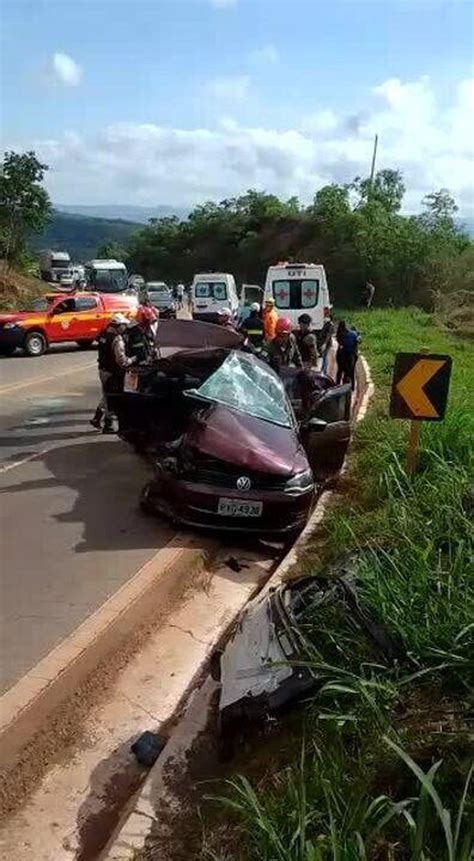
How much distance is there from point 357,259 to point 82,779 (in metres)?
42.4

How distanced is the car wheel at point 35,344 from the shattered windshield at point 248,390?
1413 cm

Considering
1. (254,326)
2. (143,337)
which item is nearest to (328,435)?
(143,337)

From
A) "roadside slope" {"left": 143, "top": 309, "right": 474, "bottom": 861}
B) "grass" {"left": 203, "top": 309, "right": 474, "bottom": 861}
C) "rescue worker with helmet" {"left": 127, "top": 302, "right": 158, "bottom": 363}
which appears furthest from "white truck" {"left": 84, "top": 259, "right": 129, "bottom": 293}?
"roadside slope" {"left": 143, "top": 309, "right": 474, "bottom": 861}

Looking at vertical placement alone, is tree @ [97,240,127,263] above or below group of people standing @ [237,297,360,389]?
below

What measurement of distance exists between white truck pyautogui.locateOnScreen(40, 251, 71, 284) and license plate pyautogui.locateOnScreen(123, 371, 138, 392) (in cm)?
4695

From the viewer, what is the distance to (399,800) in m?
2.98

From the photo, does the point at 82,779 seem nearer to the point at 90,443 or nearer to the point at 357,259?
the point at 90,443

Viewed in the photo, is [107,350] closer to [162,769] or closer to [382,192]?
[162,769]

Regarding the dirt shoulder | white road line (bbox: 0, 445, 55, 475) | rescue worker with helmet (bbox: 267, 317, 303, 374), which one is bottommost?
the dirt shoulder

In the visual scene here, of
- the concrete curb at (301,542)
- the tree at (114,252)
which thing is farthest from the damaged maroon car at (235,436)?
the tree at (114,252)

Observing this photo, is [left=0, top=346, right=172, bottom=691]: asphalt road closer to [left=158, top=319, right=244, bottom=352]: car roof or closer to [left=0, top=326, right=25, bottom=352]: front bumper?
[left=158, top=319, right=244, bottom=352]: car roof

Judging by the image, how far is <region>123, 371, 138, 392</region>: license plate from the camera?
956 centimetres

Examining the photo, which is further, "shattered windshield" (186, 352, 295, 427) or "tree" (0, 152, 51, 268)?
"tree" (0, 152, 51, 268)

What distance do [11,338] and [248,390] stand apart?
1456cm
